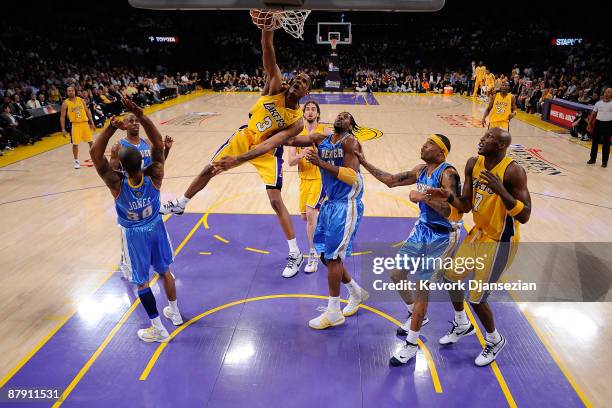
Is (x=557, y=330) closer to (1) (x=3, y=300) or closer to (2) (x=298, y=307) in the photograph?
(2) (x=298, y=307)

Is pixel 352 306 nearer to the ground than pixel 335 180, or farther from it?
nearer to the ground

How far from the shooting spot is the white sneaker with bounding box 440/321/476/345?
A: 4328 millimetres

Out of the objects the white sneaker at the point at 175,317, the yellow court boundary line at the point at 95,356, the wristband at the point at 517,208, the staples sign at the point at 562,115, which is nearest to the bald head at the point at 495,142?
the wristband at the point at 517,208

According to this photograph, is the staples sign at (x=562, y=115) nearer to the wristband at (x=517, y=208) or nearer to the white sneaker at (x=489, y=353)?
the white sneaker at (x=489, y=353)

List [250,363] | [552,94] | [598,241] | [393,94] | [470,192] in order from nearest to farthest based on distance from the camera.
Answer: [470,192] → [250,363] → [598,241] → [552,94] → [393,94]

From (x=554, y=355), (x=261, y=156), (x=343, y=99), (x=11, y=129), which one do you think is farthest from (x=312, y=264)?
(x=343, y=99)

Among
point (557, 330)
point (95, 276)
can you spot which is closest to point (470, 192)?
point (557, 330)

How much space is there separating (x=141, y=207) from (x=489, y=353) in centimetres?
330

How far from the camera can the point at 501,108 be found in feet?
35.6

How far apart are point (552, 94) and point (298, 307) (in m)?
16.8

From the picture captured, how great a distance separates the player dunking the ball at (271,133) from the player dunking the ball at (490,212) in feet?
6.44

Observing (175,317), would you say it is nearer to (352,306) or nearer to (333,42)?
(352,306)

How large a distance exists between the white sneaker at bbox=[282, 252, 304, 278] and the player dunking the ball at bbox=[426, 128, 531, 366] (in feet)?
6.98

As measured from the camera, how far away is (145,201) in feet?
13.2
